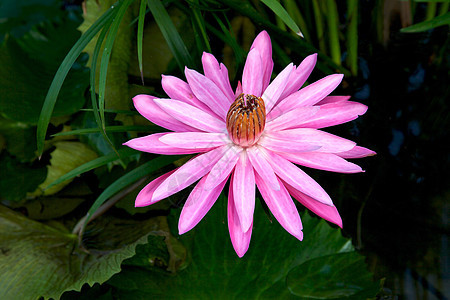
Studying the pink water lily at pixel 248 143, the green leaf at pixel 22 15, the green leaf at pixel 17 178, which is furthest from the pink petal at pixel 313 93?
the green leaf at pixel 22 15

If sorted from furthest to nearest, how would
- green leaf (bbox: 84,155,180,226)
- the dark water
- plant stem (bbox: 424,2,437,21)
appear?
1. plant stem (bbox: 424,2,437,21)
2. the dark water
3. green leaf (bbox: 84,155,180,226)

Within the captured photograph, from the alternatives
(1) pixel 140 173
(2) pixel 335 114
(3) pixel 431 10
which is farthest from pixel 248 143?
(3) pixel 431 10

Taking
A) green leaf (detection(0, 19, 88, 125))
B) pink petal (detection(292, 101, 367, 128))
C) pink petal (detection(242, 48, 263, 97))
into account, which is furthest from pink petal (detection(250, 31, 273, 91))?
green leaf (detection(0, 19, 88, 125))

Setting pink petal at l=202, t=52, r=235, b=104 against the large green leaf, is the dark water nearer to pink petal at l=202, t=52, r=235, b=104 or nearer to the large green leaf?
the large green leaf

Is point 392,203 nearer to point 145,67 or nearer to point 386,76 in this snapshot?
point 386,76

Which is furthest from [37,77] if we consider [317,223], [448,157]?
[448,157]

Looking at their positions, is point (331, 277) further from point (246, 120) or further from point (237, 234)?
point (246, 120)

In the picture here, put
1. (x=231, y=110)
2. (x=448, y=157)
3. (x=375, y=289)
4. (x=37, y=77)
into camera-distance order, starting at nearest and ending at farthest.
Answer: (x=231, y=110), (x=375, y=289), (x=448, y=157), (x=37, y=77)
